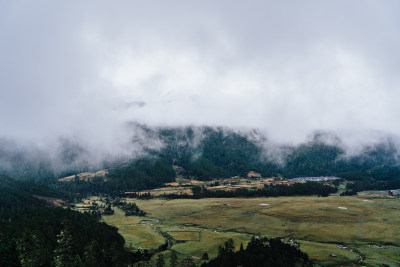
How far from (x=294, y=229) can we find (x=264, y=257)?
223ft

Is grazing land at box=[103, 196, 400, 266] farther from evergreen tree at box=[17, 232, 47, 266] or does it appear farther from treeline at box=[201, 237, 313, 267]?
evergreen tree at box=[17, 232, 47, 266]

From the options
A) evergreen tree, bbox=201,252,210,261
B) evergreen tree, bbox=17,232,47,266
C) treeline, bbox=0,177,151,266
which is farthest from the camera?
evergreen tree, bbox=201,252,210,261

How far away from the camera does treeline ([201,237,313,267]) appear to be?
3174 inches

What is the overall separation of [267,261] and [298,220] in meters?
90.6

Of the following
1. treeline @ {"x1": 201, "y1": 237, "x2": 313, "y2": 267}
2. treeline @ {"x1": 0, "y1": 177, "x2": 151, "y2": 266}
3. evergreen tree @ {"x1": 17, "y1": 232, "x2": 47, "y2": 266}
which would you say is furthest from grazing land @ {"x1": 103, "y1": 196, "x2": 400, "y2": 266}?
evergreen tree @ {"x1": 17, "y1": 232, "x2": 47, "y2": 266}

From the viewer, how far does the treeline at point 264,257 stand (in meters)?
80.6

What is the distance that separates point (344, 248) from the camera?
113 metres

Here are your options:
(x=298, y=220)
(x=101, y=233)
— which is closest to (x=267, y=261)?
(x=101, y=233)

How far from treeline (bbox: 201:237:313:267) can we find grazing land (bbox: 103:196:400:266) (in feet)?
34.4

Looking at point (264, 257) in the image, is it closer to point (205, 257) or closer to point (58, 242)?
point (205, 257)

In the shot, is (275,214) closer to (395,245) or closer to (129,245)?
(395,245)

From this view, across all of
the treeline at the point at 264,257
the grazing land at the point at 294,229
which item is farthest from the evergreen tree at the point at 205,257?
the treeline at the point at 264,257

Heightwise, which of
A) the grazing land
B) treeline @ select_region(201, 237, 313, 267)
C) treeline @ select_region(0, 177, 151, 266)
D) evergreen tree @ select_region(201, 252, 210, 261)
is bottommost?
the grazing land

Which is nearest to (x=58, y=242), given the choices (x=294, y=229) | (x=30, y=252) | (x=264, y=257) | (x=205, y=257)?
(x=30, y=252)
